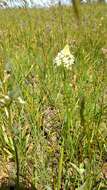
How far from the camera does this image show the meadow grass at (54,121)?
1.07 meters

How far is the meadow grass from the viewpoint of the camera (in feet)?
3.50

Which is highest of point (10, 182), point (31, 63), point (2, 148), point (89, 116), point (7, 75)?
point (31, 63)

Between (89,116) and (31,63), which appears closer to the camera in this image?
(89,116)

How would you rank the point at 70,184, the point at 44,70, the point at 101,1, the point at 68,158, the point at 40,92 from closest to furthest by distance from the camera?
1. the point at 101,1
2. the point at 70,184
3. the point at 68,158
4. the point at 40,92
5. the point at 44,70

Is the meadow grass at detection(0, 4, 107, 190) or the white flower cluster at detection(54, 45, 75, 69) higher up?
the white flower cluster at detection(54, 45, 75, 69)

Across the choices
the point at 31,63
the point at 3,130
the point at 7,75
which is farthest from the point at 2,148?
the point at 31,63

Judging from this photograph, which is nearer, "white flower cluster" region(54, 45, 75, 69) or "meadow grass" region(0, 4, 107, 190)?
"meadow grass" region(0, 4, 107, 190)

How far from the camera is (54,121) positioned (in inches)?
71.7

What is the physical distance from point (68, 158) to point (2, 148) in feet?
1.01

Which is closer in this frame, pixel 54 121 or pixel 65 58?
pixel 65 58

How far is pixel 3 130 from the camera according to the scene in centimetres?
155

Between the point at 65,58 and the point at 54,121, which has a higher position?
the point at 65,58

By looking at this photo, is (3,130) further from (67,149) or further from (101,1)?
(101,1)

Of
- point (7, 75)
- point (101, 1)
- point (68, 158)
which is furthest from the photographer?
point (68, 158)
